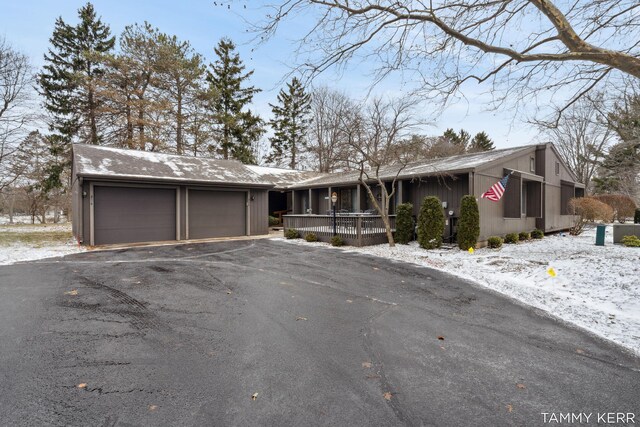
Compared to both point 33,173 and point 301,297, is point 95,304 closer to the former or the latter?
point 301,297

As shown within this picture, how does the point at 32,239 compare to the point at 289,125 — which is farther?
the point at 289,125

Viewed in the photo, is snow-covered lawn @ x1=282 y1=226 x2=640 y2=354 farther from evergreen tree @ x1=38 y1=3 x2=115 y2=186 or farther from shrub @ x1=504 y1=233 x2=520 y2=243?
evergreen tree @ x1=38 y1=3 x2=115 y2=186

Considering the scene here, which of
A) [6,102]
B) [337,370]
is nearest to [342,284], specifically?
[337,370]

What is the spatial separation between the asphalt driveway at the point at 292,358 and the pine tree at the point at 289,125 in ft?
89.0

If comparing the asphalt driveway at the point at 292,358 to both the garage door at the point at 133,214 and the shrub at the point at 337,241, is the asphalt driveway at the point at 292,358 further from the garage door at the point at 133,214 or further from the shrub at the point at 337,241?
the garage door at the point at 133,214

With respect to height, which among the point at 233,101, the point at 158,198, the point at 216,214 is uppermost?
the point at 233,101

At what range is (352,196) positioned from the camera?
16031mm

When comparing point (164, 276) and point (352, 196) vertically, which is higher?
point (352, 196)

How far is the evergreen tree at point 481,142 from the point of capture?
3714 cm

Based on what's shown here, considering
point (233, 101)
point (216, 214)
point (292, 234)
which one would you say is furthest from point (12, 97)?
point (292, 234)

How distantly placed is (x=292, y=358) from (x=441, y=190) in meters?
10.9

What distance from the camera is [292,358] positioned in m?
2.92

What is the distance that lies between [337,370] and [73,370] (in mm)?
2335

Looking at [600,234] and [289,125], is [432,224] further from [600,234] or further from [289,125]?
[289,125]
